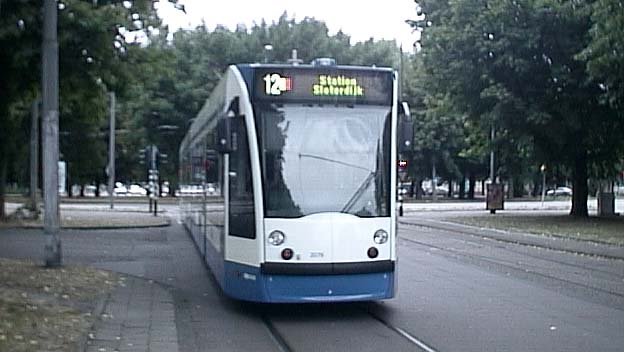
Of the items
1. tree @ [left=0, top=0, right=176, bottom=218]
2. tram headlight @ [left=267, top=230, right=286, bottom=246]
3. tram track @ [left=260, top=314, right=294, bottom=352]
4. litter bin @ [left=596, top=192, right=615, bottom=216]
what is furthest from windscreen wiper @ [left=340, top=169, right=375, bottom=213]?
litter bin @ [left=596, top=192, right=615, bottom=216]

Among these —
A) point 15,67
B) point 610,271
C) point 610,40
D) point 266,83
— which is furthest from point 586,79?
point 266,83

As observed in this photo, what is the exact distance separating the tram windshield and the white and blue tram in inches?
0.5

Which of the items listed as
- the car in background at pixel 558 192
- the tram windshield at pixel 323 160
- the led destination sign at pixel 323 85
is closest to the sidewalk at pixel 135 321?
the tram windshield at pixel 323 160

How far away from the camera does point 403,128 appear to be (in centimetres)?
1445

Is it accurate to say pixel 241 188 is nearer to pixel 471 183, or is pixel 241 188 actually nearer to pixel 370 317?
pixel 370 317

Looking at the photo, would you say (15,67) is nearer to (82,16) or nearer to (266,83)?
(82,16)

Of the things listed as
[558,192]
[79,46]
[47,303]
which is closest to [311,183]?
[47,303]

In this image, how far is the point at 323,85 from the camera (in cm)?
1438

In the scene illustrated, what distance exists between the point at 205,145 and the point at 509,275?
21.1 feet

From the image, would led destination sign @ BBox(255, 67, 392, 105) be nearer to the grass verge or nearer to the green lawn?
the grass verge

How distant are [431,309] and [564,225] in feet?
94.9

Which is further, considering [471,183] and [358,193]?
[471,183]

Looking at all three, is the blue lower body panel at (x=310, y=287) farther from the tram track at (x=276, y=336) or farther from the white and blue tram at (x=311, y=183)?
the tram track at (x=276, y=336)

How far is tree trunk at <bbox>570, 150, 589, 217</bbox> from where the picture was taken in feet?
164
